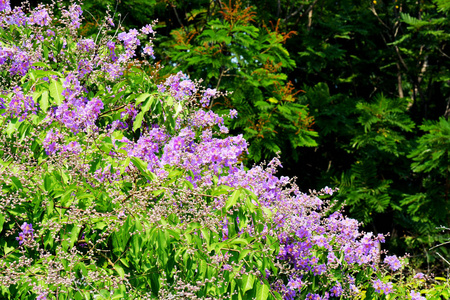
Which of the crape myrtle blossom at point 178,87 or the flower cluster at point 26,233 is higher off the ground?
the crape myrtle blossom at point 178,87

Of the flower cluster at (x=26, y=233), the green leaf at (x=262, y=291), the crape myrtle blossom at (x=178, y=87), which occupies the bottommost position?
the green leaf at (x=262, y=291)

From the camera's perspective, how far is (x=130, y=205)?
2.51 m

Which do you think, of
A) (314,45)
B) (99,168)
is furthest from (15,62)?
(314,45)

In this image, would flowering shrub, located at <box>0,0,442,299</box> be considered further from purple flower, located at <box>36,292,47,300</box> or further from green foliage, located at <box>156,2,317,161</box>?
green foliage, located at <box>156,2,317,161</box>

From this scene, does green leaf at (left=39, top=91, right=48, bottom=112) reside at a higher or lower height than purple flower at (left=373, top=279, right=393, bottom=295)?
higher

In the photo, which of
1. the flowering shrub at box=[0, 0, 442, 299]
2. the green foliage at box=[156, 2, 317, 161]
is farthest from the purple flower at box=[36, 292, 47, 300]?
the green foliage at box=[156, 2, 317, 161]

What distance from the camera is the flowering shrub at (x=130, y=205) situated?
230cm

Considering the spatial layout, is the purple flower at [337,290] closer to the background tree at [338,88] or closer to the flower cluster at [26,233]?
the flower cluster at [26,233]

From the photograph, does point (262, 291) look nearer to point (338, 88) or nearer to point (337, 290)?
point (337, 290)

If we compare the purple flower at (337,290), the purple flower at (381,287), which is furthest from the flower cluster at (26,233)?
the purple flower at (381,287)

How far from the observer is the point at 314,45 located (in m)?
7.50

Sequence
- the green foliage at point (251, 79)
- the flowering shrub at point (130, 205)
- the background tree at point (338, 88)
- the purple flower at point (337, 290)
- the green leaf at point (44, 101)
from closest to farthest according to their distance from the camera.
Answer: the flowering shrub at point (130, 205) < the green leaf at point (44, 101) < the purple flower at point (337, 290) < the green foliage at point (251, 79) < the background tree at point (338, 88)

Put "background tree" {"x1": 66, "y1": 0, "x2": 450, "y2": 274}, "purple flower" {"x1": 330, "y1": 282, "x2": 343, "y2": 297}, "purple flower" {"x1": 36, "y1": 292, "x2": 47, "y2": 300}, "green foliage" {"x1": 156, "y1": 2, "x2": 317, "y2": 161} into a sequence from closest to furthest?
1. "purple flower" {"x1": 36, "y1": 292, "x2": 47, "y2": 300}
2. "purple flower" {"x1": 330, "y1": 282, "x2": 343, "y2": 297}
3. "green foliage" {"x1": 156, "y1": 2, "x2": 317, "y2": 161}
4. "background tree" {"x1": 66, "y1": 0, "x2": 450, "y2": 274}

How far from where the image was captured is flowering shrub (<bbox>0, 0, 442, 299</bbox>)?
230cm
